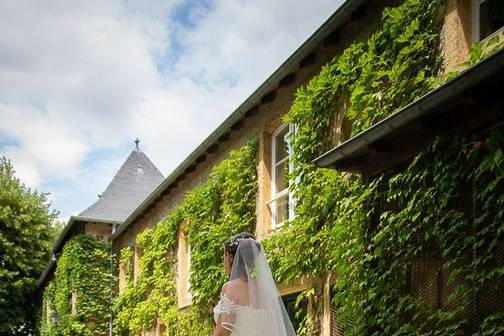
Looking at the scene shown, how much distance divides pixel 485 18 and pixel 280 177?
17.0 feet

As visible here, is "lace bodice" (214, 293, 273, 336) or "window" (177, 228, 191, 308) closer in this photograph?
"lace bodice" (214, 293, 273, 336)

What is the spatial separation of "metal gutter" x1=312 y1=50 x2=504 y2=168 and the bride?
1362mm

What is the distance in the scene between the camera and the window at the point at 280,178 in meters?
10.9

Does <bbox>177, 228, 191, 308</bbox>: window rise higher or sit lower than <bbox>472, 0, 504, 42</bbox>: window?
lower

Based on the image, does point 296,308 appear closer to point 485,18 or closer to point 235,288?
point 235,288

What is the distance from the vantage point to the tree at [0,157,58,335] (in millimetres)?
29453

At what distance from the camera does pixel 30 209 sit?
3123 cm

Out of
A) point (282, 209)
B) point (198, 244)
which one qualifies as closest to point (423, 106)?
point (282, 209)

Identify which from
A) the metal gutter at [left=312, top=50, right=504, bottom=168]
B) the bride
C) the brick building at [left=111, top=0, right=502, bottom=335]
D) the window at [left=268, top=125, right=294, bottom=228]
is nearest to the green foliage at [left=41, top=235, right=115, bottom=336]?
the brick building at [left=111, top=0, right=502, bottom=335]

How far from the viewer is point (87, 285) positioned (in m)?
22.2

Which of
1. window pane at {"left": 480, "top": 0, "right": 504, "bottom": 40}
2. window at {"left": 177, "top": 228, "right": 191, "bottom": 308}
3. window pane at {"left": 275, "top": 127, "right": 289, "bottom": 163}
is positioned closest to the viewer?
window pane at {"left": 480, "top": 0, "right": 504, "bottom": 40}

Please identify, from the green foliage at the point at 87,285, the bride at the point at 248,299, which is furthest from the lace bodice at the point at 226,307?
the green foliage at the point at 87,285

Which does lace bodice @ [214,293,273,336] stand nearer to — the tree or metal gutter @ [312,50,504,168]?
metal gutter @ [312,50,504,168]

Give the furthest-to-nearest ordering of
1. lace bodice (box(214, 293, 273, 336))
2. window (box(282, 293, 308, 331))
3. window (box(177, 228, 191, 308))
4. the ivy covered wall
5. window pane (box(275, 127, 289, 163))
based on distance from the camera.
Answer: window (box(177, 228, 191, 308)) → window pane (box(275, 127, 289, 163)) → window (box(282, 293, 308, 331)) → the ivy covered wall → lace bodice (box(214, 293, 273, 336))
